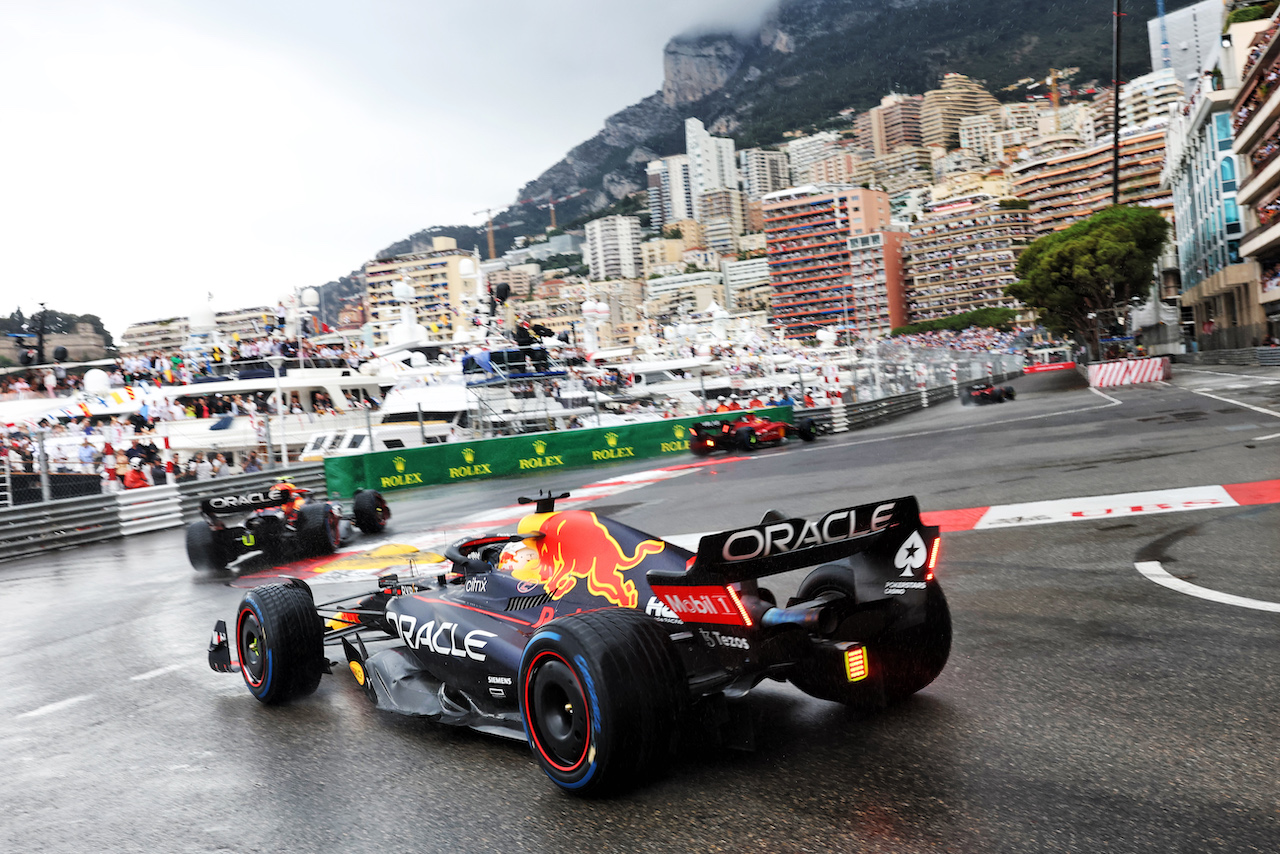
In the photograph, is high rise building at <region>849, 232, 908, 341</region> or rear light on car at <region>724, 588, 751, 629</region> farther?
high rise building at <region>849, 232, 908, 341</region>

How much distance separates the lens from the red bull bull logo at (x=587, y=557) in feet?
14.1

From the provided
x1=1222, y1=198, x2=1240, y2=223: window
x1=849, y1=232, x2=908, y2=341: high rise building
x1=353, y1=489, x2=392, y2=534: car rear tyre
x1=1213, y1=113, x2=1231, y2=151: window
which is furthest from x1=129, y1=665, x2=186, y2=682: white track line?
x1=849, y1=232, x2=908, y2=341: high rise building

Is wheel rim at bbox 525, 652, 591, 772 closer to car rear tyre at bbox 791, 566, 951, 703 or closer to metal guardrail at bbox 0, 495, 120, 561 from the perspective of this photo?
car rear tyre at bbox 791, 566, 951, 703

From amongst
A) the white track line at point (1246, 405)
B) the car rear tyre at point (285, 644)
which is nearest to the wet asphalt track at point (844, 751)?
the car rear tyre at point (285, 644)

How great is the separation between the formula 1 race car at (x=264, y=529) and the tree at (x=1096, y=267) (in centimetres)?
5512

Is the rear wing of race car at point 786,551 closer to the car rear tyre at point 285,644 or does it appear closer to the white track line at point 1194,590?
the car rear tyre at point 285,644

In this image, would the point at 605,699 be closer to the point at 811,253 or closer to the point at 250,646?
the point at 250,646

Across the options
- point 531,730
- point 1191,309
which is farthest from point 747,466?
point 1191,309

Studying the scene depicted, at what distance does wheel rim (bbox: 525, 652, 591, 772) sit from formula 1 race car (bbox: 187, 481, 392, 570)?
8.88m

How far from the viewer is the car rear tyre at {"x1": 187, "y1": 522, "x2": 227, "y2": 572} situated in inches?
451

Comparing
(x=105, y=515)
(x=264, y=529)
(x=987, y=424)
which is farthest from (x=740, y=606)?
(x=987, y=424)

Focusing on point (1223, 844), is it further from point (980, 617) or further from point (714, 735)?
point (980, 617)

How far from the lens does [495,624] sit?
454 cm

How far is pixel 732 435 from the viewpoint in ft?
79.4
